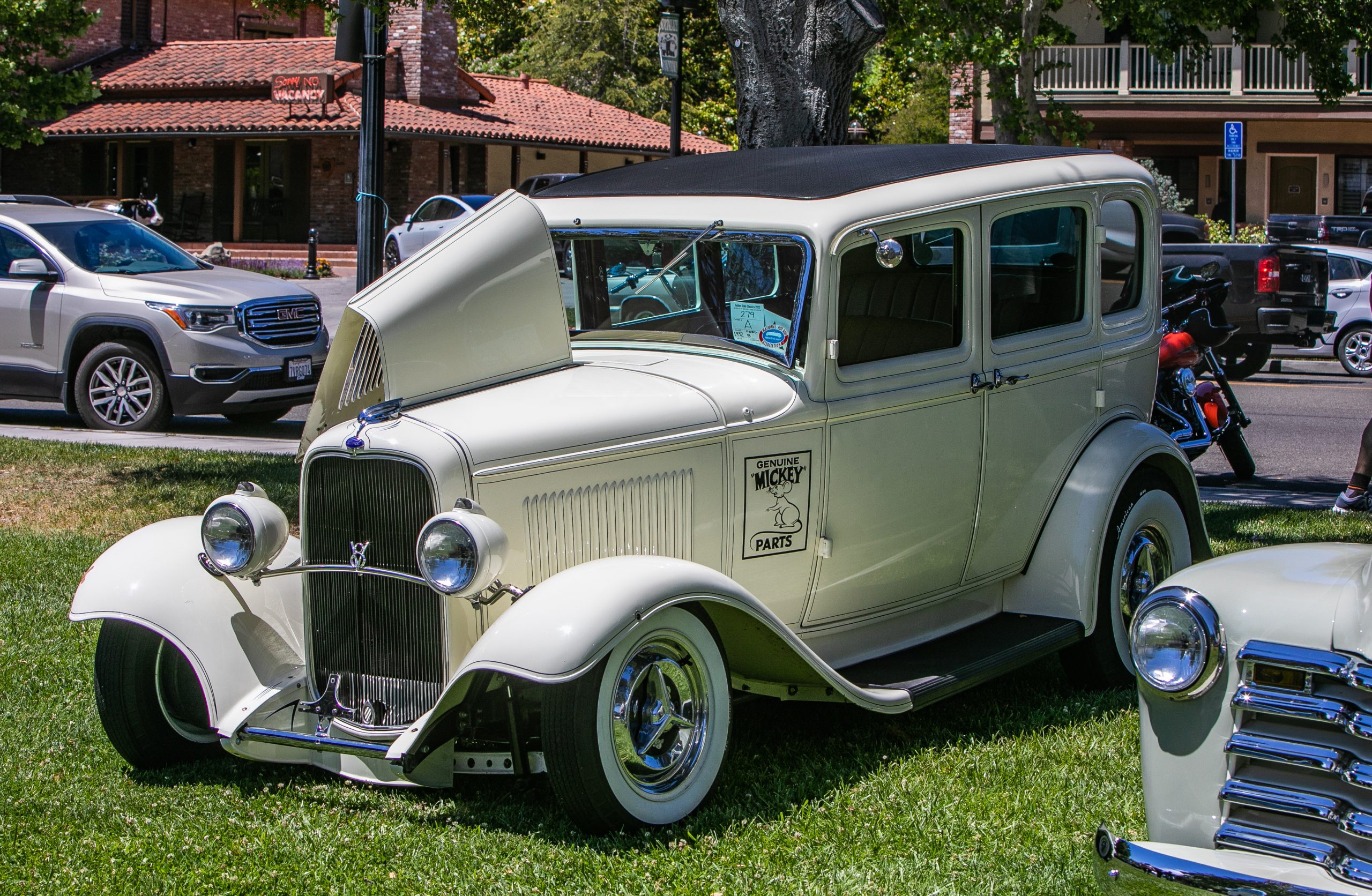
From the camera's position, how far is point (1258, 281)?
1636 cm

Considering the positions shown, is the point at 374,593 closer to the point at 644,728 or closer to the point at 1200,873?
the point at 644,728

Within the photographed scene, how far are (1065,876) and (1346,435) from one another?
10.5 meters

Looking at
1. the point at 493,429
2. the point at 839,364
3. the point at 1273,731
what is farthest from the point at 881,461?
the point at 1273,731

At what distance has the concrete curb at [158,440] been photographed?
36.9ft

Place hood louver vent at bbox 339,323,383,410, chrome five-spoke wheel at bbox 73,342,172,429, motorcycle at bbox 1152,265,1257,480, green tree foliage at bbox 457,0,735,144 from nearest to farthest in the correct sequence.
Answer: hood louver vent at bbox 339,323,383,410 → motorcycle at bbox 1152,265,1257,480 → chrome five-spoke wheel at bbox 73,342,172,429 → green tree foliage at bbox 457,0,735,144

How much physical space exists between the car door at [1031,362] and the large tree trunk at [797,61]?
256 cm

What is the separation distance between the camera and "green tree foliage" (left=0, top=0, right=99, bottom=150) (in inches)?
533

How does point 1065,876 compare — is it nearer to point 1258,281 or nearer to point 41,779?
point 41,779

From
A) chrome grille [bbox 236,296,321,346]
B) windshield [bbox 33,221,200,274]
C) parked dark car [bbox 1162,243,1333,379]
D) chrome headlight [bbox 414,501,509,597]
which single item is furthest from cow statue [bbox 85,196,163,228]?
chrome headlight [bbox 414,501,509,597]

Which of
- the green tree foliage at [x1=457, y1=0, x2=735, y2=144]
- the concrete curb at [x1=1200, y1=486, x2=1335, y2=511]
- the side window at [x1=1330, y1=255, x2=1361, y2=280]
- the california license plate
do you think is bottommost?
the concrete curb at [x1=1200, y1=486, x2=1335, y2=511]

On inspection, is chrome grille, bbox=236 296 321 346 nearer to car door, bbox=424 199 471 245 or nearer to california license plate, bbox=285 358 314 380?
california license plate, bbox=285 358 314 380

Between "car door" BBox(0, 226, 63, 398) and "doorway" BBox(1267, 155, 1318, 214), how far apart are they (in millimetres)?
28401

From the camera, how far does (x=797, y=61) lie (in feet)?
26.8

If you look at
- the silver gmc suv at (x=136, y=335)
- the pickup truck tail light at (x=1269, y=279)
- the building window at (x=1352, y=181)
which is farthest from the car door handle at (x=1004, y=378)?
the building window at (x=1352, y=181)
